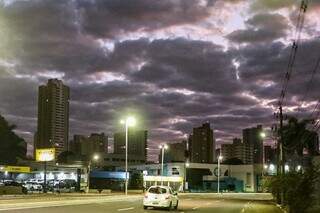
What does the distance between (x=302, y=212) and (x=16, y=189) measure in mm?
53064

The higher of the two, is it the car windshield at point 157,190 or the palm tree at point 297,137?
the palm tree at point 297,137

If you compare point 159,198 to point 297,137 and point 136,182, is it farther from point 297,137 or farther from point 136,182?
point 136,182

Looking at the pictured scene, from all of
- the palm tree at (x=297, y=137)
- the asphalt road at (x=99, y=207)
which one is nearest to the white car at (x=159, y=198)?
the asphalt road at (x=99, y=207)

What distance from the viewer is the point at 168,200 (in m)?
37.3

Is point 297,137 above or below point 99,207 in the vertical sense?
above

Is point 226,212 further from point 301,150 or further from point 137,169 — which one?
point 137,169

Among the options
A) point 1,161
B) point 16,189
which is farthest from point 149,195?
point 1,161

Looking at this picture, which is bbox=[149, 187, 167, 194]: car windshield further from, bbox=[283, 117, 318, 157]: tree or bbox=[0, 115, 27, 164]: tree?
bbox=[0, 115, 27, 164]: tree

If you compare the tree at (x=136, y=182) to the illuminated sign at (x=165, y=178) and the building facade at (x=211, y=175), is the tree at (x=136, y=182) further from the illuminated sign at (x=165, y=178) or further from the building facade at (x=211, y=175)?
the building facade at (x=211, y=175)

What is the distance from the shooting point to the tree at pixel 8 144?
129 m

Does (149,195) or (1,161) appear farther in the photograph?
(1,161)

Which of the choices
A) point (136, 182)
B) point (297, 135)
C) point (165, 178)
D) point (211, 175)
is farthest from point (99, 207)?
point (211, 175)

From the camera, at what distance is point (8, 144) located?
131 metres

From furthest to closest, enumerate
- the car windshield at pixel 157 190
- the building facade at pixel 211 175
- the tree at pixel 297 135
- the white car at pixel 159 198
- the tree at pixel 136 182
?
the building facade at pixel 211 175 < the tree at pixel 136 182 < the tree at pixel 297 135 < the car windshield at pixel 157 190 < the white car at pixel 159 198
